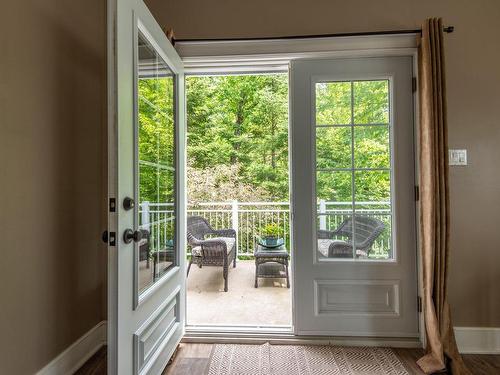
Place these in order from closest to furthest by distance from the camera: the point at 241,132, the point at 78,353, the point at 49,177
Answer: the point at 49,177 < the point at 78,353 < the point at 241,132

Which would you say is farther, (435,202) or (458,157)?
(458,157)

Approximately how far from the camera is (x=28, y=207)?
1.51m

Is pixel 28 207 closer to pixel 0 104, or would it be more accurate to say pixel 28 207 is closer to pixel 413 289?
pixel 0 104

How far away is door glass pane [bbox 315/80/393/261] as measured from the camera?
2195 millimetres

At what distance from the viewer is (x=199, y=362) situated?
1.95 metres

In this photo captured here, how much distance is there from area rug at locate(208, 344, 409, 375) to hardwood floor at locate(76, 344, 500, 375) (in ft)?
0.21

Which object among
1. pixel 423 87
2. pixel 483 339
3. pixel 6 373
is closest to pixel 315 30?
pixel 423 87

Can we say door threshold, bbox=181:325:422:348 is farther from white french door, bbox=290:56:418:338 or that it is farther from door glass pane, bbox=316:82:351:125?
door glass pane, bbox=316:82:351:125

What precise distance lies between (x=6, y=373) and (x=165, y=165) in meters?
1.34

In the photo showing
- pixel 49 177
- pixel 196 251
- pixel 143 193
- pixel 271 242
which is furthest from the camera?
pixel 196 251

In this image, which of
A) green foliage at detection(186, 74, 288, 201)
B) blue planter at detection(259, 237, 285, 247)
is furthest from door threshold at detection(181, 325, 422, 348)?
green foliage at detection(186, 74, 288, 201)

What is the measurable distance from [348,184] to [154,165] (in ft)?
4.77

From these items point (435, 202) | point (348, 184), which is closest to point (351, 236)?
point (348, 184)

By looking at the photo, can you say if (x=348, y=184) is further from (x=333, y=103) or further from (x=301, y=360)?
(x=301, y=360)
